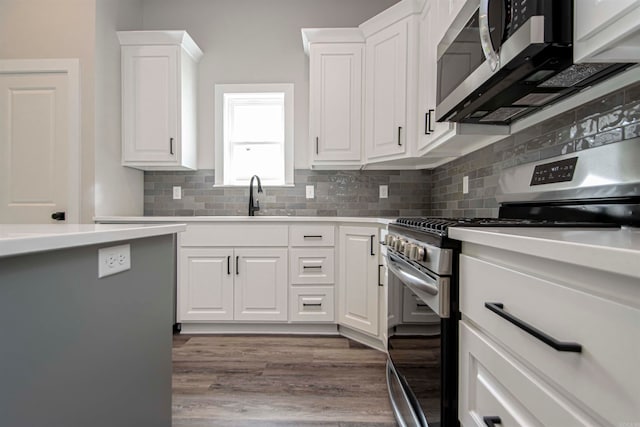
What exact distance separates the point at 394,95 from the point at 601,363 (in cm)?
232

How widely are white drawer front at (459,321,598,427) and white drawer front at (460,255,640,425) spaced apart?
0.03 metres

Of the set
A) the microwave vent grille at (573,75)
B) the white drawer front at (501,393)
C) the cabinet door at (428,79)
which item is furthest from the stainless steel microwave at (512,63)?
the white drawer front at (501,393)

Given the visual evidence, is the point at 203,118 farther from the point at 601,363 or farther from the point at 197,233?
the point at 601,363

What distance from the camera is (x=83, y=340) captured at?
85 centimetres

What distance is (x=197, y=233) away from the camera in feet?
8.44

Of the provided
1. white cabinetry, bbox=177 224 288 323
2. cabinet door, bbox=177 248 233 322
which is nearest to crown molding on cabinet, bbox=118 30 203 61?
white cabinetry, bbox=177 224 288 323

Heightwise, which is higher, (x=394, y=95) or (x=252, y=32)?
(x=252, y=32)

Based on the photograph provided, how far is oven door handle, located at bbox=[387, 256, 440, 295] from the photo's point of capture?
1.01 meters

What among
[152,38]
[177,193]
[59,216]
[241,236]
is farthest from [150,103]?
[241,236]

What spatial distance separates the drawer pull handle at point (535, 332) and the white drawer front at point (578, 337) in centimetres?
1

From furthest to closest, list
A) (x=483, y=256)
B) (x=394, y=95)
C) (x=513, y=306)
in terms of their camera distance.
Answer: (x=394, y=95) < (x=483, y=256) < (x=513, y=306)

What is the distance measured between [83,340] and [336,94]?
2.44 metres

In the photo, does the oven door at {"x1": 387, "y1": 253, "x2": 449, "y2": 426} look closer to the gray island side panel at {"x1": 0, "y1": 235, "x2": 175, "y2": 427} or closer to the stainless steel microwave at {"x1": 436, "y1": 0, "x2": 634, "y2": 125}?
the stainless steel microwave at {"x1": 436, "y1": 0, "x2": 634, "y2": 125}

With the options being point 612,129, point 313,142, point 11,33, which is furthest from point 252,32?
point 612,129
